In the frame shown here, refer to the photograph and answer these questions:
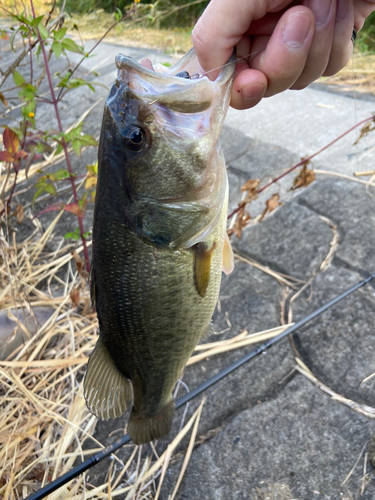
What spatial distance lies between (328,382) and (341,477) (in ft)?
1.41

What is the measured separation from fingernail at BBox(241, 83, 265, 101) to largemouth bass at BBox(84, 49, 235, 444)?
78 millimetres

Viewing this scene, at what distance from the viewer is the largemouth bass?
1143mm

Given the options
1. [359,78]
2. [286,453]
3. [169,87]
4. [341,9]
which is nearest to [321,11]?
[341,9]

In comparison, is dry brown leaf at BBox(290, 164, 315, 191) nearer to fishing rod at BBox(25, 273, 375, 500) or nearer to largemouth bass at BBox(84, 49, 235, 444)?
fishing rod at BBox(25, 273, 375, 500)

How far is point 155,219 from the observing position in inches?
48.7

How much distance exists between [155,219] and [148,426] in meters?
0.81

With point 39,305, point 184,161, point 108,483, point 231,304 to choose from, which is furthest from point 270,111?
point 108,483

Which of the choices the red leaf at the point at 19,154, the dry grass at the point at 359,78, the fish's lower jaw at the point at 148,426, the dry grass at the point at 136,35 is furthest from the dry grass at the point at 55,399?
the dry grass at the point at 136,35

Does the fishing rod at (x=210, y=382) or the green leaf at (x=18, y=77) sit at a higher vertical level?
the green leaf at (x=18, y=77)

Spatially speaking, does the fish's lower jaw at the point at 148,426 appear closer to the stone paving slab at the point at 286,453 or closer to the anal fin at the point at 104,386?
the anal fin at the point at 104,386

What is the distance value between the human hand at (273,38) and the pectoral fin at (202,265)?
19.3 inches

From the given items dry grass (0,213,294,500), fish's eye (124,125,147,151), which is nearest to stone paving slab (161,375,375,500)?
dry grass (0,213,294,500)

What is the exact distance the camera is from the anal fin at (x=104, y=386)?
1.36 metres

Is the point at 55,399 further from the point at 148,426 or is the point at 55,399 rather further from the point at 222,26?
the point at 222,26
